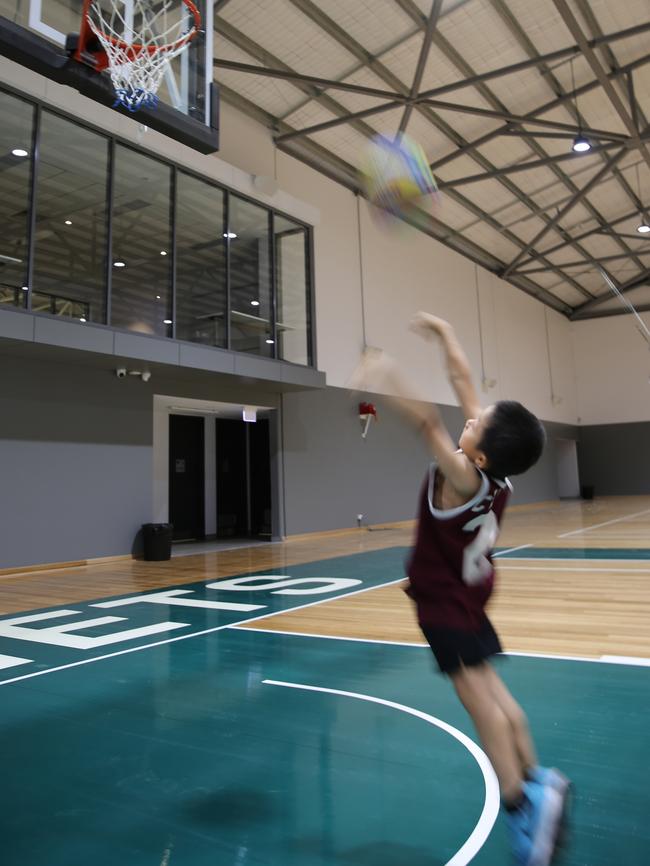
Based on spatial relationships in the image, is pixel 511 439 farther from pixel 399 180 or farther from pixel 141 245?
pixel 141 245

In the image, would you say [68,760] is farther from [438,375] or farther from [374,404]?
[438,375]

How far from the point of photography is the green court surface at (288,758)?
1.82 metres

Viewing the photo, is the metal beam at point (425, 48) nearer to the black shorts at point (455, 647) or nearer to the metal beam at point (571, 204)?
the metal beam at point (571, 204)

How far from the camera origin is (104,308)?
9.09 meters

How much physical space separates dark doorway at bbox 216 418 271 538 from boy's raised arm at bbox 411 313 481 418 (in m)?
12.2

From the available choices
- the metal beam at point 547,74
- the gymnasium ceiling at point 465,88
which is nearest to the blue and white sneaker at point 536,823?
the gymnasium ceiling at point 465,88

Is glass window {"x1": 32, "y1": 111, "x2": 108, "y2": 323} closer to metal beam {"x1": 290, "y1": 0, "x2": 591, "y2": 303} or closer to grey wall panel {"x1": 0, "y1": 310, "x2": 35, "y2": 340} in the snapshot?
grey wall panel {"x1": 0, "y1": 310, "x2": 35, "y2": 340}

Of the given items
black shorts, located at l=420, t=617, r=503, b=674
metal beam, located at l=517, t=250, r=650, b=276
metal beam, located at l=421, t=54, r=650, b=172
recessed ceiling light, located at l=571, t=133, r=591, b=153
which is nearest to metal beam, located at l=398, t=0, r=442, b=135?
metal beam, located at l=421, t=54, r=650, b=172

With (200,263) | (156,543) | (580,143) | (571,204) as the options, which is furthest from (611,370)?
(156,543)

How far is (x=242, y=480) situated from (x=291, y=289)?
4645mm

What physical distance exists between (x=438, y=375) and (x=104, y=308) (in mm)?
10061

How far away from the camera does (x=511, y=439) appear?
1.65m

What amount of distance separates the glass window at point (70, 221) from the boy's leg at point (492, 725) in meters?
8.17

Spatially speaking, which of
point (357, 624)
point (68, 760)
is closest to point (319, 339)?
point (357, 624)
